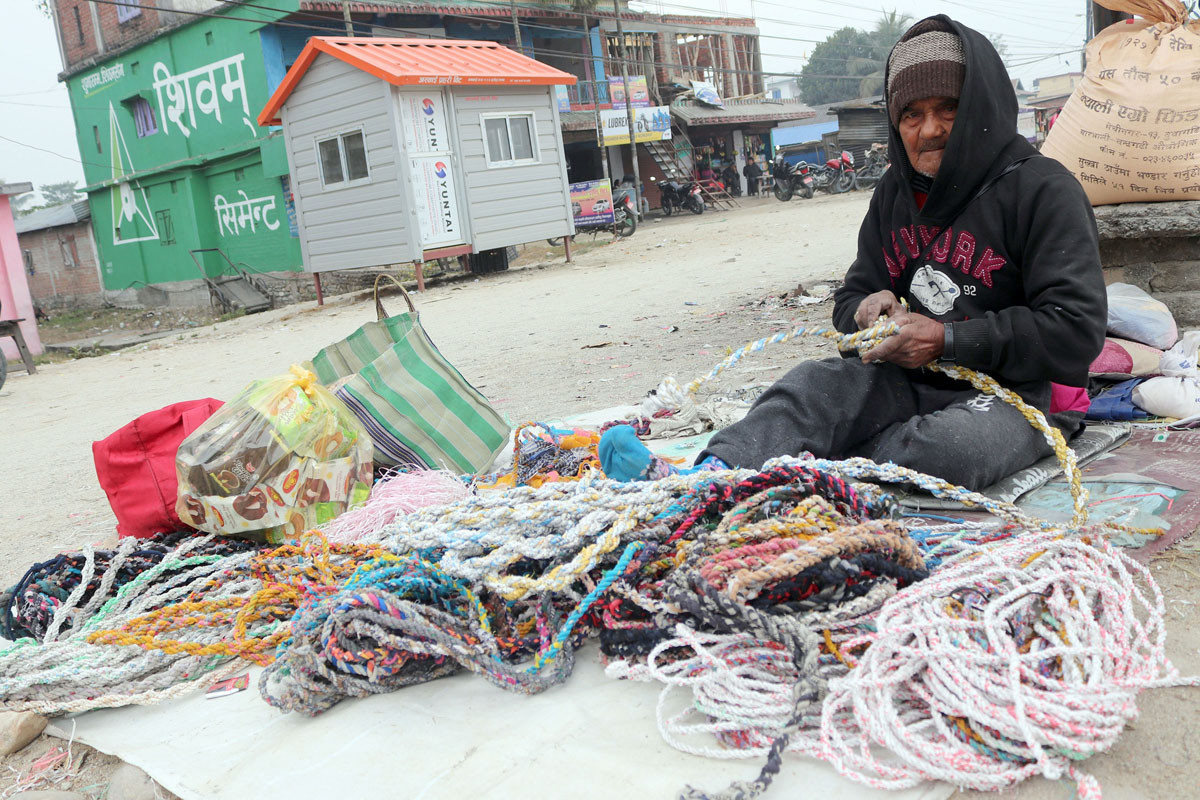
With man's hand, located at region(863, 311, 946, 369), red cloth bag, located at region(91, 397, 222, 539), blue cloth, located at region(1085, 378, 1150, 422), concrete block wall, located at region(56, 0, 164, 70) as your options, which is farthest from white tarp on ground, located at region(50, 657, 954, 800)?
concrete block wall, located at region(56, 0, 164, 70)

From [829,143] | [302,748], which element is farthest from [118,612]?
[829,143]

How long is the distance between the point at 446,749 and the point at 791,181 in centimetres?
2483

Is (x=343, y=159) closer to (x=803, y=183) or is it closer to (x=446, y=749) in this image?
(x=446, y=749)

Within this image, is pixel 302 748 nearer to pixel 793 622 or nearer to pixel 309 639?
pixel 309 639

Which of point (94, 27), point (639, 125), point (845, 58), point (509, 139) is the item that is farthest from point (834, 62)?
point (509, 139)

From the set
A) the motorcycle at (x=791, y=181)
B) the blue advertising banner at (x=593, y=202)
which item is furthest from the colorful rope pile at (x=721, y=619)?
the motorcycle at (x=791, y=181)

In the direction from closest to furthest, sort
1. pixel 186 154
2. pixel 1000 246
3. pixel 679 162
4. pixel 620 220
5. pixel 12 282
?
pixel 1000 246 < pixel 12 282 < pixel 186 154 < pixel 620 220 < pixel 679 162

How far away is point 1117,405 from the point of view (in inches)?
111

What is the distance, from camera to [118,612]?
2201mm

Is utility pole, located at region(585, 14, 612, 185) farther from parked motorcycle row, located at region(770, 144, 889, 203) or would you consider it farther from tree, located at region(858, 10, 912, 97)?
tree, located at region(858, 10, 912, 97)

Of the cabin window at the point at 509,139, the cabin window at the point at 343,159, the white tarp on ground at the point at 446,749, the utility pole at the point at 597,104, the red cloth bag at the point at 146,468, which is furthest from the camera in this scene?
the utility pole at the point at 597,104

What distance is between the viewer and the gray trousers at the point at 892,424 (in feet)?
7.13

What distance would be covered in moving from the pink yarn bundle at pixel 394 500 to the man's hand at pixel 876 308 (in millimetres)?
1268

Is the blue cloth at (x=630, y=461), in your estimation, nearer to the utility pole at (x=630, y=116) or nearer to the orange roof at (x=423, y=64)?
the orange roof at (x=423, y=64)
